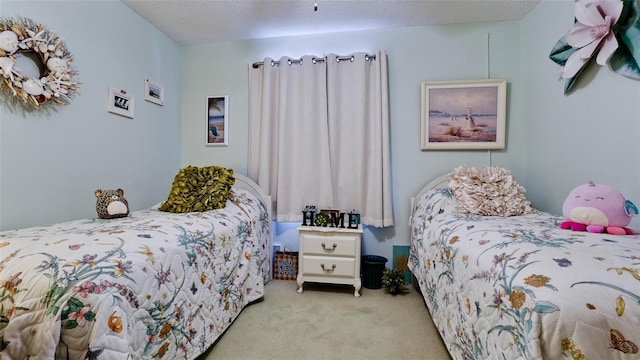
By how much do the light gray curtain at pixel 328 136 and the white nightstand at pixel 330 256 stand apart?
13.7 inches

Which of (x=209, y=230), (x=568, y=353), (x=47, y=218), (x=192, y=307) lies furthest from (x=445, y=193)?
(x=47, y=218)

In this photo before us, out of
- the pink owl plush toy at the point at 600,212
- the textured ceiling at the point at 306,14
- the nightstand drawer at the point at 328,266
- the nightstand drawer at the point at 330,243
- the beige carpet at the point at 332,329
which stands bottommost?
the beige carpet at the point at 332,329

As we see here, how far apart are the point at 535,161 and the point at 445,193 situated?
33.6 inches

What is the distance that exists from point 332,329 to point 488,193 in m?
1.35

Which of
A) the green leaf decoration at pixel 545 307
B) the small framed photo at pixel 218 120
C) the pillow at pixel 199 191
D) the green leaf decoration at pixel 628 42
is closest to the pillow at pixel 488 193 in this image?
the green leaf decoration at pixel 628 42

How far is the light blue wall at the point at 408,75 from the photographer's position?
8.15 ft

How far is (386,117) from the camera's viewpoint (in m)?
2.52

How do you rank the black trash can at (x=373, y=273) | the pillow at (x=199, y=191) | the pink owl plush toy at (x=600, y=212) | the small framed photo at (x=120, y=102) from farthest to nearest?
1. the black trash can at (x=373, y=273)
2. the small framed photo at (x=120, y=102)
3. the pillow at (x=199, y=191)
4. the pink owl plush toy at (x=600, y=212)

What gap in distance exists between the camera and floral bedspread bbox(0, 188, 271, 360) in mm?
838

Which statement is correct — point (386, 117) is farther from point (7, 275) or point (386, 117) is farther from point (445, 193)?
point (7, 275)

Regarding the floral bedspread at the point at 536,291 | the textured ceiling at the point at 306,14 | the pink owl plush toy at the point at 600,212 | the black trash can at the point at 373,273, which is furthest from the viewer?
the black trash can at the point at 373,273

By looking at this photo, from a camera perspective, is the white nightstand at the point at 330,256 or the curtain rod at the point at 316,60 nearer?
the white nightstand at the point at 330,256

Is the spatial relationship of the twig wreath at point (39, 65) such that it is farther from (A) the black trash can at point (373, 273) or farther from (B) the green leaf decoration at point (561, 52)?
(B) the green leaf decoration at point (561, 52)

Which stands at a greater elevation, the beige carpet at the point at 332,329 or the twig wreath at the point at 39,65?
the twig wreath at the point at 39,65
